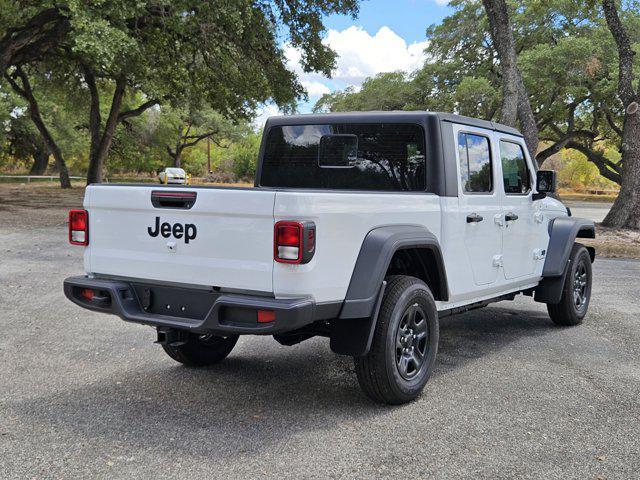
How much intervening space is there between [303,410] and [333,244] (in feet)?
4.07

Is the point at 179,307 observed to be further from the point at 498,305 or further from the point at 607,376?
the point at 498,305

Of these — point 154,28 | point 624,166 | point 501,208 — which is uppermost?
point 154,28

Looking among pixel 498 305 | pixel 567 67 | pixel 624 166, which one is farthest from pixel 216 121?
pixel 498 305

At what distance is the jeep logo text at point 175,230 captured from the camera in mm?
4008

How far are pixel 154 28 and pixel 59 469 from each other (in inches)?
657

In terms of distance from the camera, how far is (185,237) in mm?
4039

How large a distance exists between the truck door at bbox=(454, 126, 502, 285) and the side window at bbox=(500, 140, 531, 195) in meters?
0.27

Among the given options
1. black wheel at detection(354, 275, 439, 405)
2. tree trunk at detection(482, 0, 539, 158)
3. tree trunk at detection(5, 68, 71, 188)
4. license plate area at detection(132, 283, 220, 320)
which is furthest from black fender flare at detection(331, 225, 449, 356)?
tree trunk at detection(5, 68, 71, 188)

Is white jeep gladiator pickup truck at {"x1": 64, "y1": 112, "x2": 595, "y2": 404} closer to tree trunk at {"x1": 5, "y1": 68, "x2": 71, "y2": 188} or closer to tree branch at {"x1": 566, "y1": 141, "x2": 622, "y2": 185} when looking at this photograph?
tree trunk at {"x1": 5, "y1": 68, "x2": 71, "y2": 188}

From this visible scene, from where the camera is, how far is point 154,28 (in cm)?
1808

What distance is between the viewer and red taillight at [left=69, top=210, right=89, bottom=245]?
4.48 m

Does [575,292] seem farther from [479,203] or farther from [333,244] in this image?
[333,244]

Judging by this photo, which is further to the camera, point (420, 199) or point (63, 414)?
point (420, 199)

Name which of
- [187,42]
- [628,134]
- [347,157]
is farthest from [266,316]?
[187,42]
